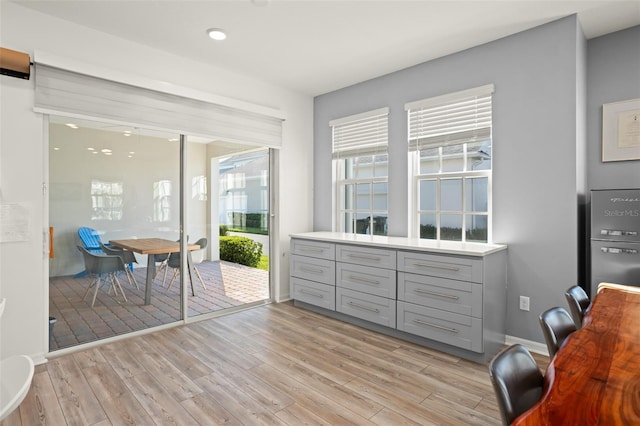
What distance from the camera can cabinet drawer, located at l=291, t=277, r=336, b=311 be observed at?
4.02m

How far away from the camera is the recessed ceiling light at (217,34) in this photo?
3.17 meters

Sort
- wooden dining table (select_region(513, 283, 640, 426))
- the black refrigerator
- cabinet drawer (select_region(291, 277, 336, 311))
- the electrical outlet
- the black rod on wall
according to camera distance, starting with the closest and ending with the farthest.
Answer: wooden dining table (select_region(513, 283, 640, 426))
the black rod on wall
the black refrigerator
the electrical outlet
cabinet drawer (select_region(291, 277, 336, 311))

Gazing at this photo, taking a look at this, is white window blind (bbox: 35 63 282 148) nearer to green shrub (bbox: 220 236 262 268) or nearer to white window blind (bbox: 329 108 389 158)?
white window blind (bbox: 329 108 389 158)

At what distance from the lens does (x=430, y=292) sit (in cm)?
317

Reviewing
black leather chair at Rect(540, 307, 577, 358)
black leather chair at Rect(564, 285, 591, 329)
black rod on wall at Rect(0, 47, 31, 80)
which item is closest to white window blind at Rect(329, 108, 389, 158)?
black leather chair at Rect(564, 285, 591, 329)

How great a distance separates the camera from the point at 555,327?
169cm

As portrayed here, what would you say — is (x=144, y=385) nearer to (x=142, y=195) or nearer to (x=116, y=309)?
(x=116, y=309)

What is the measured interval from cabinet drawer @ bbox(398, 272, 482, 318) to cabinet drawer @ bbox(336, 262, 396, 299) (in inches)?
4.5

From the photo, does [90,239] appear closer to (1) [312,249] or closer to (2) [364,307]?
(1) [312,249]

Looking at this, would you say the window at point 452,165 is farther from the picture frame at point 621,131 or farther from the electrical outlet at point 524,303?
the picture frame at point 621,131

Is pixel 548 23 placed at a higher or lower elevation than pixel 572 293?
higher

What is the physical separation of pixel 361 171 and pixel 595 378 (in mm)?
3654

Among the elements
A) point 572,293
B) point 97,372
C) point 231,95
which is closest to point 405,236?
point 572,293

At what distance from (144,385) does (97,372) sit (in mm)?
496
